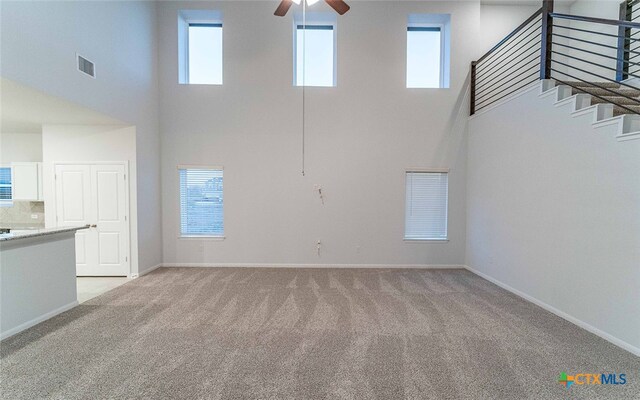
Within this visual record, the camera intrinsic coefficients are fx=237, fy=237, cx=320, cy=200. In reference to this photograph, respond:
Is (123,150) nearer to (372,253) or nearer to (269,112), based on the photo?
(269,112)

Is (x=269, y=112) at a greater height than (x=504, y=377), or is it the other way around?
(x=269, y=112)

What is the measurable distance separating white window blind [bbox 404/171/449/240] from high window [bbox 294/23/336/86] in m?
2.62

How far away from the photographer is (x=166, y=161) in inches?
185

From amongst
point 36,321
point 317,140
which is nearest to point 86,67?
point 36,321

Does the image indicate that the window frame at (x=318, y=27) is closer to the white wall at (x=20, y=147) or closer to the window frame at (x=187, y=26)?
the window frame at (x=187, y=26)

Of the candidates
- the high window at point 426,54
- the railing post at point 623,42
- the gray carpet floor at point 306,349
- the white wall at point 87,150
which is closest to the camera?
the gray carpet floor at point 306,349

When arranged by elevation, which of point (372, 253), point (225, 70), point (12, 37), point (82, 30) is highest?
point (225, 70)

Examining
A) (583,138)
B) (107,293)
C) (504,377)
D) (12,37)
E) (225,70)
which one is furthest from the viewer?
(225,70)

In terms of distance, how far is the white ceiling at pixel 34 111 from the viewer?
2.67 metres

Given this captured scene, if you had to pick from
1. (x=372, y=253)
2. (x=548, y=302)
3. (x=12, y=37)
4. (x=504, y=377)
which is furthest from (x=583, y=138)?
(x=12, y=37)

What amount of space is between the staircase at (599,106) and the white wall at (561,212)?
73mm

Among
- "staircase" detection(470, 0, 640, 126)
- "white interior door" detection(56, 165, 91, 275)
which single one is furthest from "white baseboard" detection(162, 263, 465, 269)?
"staircase" detection(470, 0, 640, 126)

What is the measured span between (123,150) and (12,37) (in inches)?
76.9

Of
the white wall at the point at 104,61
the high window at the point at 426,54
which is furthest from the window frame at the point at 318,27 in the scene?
the white wall at the point at 104,61
